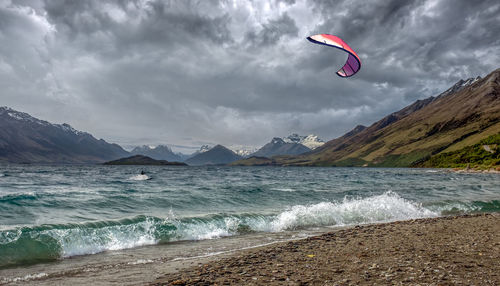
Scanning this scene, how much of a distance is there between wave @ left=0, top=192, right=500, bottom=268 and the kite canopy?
34.0 feet

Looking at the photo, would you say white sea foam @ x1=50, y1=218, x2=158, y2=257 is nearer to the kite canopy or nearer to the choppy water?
the choppy water

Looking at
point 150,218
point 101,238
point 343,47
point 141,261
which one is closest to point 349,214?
point 343,47

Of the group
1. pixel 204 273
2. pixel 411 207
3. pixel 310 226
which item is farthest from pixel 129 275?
pixel 411 207

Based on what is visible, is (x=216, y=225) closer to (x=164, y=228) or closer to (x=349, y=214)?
(x=164, y=228)

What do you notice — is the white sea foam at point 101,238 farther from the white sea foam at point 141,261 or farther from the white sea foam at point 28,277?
the white sea foam at point 141,261

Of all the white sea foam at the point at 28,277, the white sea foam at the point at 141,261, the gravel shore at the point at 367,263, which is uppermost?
the gravel shore at the point at 367,263

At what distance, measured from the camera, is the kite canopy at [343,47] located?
18.1 meters

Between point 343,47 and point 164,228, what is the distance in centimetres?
1558

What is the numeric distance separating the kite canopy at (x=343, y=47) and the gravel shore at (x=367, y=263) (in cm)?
1168

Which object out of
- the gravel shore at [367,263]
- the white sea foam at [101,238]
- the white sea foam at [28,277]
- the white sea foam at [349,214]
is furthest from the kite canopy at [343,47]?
the white sea foam at [28,277]

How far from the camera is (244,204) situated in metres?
24.9

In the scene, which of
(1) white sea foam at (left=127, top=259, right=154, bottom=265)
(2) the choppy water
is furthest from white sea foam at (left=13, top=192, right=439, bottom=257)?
(1) white sea foam at (left=127, top=259, right=154, bottom=265)

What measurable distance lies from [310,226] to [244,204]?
7991mm

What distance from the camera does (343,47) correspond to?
61.6 ft
